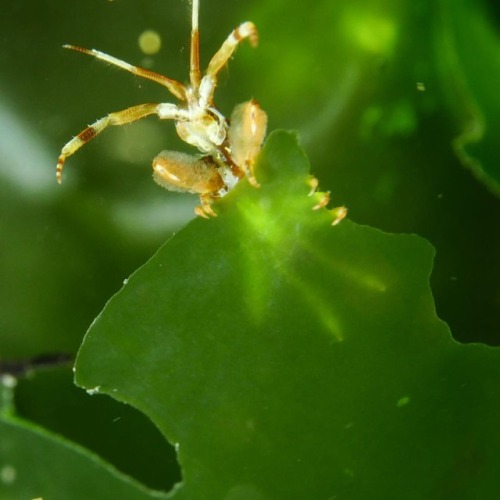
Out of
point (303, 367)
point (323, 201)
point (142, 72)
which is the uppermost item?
point (142, 72)

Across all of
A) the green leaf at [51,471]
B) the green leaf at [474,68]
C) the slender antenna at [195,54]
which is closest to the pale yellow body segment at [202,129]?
the slender antenna at [195,54]

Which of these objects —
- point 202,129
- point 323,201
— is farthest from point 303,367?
point 202,129

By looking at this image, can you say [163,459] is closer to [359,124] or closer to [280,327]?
[280,327]

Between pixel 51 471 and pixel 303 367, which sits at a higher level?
pixel 303 367

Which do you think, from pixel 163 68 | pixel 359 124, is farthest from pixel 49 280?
pixel 359 124

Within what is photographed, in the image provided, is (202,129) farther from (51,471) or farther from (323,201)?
(51,471)

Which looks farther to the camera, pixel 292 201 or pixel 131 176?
pixel 131 176
